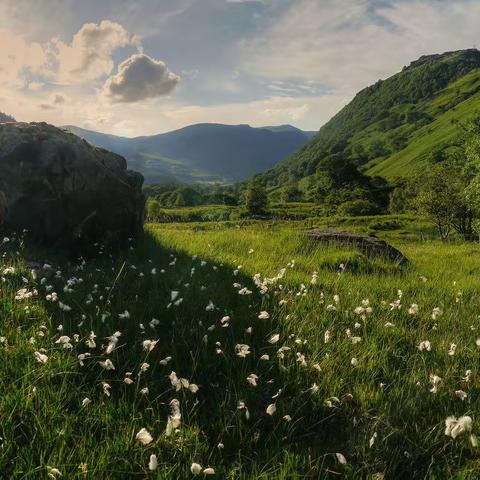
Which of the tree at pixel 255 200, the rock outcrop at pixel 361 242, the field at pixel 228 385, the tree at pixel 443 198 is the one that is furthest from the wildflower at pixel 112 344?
the tree at pixel 255 200

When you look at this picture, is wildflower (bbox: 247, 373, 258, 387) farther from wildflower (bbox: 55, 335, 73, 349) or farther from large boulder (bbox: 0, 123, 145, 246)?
large boulder (bbox: 0, 123, 145, 246)

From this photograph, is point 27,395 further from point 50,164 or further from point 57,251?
point 50,164

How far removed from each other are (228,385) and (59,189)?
26.6 feet

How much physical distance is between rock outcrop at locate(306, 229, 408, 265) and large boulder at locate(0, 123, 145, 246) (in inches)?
248

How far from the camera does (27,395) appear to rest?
344 centimetres

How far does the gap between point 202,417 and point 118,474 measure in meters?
0.96

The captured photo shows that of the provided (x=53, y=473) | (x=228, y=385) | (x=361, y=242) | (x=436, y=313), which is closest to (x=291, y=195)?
(x=361, y=242)

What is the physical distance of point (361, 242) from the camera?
14.4m

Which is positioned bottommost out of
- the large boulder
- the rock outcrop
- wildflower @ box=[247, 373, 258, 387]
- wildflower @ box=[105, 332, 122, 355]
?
wildflower @ box=[247, 373, 258, 387]

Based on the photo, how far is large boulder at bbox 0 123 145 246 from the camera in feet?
33.3

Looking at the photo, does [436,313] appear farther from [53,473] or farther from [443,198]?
[443,198]

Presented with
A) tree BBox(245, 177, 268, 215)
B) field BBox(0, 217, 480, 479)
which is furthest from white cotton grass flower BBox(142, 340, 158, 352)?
tree BBox(245, 177, 268, 215)

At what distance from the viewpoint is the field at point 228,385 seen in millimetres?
3160

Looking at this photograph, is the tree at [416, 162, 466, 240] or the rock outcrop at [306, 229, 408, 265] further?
the tree at [416, 162, 466, 240]
